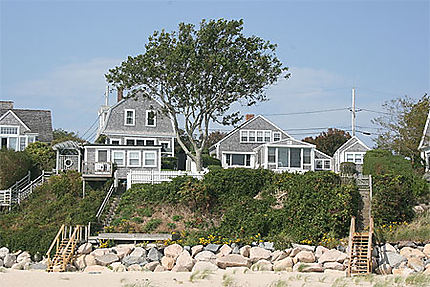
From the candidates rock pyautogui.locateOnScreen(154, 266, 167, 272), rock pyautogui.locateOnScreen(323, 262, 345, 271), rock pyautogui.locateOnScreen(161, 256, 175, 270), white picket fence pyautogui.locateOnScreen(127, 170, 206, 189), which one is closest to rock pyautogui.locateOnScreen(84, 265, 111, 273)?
rock pyautogui.locateOnScreen(154, 266, 167, 272)

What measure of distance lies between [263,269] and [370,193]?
7786mm

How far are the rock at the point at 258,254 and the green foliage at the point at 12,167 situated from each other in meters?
16.2

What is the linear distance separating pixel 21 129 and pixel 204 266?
29520 millimetres

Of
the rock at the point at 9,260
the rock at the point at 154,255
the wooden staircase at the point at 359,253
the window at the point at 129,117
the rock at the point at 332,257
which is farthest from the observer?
the window at the point at 129,117

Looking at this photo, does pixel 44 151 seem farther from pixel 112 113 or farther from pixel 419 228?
pixel 419 228

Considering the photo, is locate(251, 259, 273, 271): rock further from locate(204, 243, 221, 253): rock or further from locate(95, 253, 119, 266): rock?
locate(95, 253, 119, 266): rock

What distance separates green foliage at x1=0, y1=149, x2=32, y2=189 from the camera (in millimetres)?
33656

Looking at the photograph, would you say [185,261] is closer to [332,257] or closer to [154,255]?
[154,255]

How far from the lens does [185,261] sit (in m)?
23.7

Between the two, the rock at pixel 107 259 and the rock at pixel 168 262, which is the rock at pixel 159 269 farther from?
the rock at pixel 107 259

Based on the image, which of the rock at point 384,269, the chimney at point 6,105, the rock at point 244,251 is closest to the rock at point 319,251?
the rock at point 384,269

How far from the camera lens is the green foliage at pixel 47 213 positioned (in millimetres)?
26719

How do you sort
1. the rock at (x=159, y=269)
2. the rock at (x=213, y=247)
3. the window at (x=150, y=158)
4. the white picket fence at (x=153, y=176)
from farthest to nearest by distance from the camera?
the window at (x=150, y=158), the white picket fence at (x=153, y=176), the rock at (x=213, y=247), the rock at (x=159, y=269)

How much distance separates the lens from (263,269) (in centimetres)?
2319
